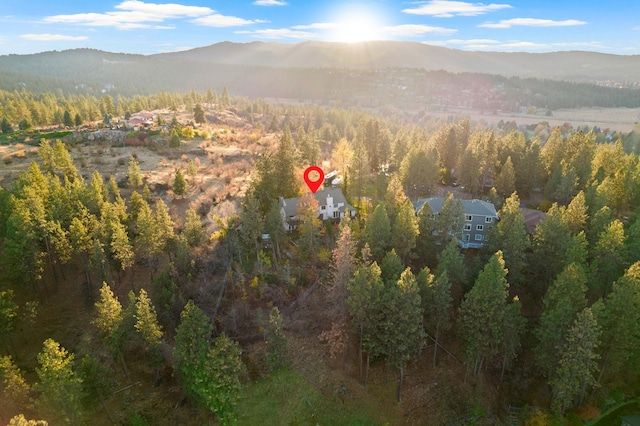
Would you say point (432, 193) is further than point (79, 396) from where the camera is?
Yes

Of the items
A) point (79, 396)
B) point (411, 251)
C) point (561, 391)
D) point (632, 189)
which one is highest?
point (632, 189)

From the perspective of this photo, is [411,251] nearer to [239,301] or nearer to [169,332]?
[239,301]

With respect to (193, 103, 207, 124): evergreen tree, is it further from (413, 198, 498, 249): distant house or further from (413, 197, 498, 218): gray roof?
(413, 198, 498, 249): distant house

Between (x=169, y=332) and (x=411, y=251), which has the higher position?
(x=411, y=251)

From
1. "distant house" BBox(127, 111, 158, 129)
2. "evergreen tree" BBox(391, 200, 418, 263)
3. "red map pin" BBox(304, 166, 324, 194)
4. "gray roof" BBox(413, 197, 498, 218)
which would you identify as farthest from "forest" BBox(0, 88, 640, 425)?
"distant house" BBox(127, 111, 158, 129)

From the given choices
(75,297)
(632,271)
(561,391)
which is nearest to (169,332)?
(75,297)
